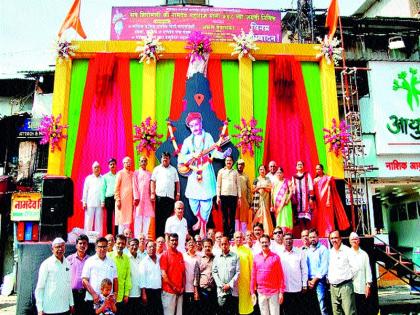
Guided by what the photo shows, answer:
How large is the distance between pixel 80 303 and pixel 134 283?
2.79 feet

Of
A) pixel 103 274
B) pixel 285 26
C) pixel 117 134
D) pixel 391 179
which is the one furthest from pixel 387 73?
pixel 103 274

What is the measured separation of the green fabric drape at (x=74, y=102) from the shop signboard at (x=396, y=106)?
30.2 feet

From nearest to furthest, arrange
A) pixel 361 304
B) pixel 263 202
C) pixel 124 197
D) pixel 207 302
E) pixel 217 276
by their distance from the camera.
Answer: pixel 217 276
pixel 207 302
pixel 361 304
pixel 124 197
pixel 263 202

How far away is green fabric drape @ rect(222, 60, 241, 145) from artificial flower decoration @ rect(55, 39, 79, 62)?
334 cm

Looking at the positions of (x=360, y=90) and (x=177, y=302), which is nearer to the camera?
(x=177, y=302)

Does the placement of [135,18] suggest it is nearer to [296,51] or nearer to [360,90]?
[296,51]

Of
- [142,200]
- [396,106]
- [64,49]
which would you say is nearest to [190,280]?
[142,200]

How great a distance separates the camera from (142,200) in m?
7.71

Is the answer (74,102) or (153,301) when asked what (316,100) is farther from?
(153,301)

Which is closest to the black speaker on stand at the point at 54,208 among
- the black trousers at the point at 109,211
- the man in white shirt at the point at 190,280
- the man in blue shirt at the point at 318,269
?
the black trousers at the point at 109,211

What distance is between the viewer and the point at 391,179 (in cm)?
1408

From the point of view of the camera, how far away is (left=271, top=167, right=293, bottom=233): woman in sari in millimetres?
7590

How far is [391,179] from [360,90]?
361 centimetres

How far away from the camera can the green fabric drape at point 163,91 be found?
9.09 m
